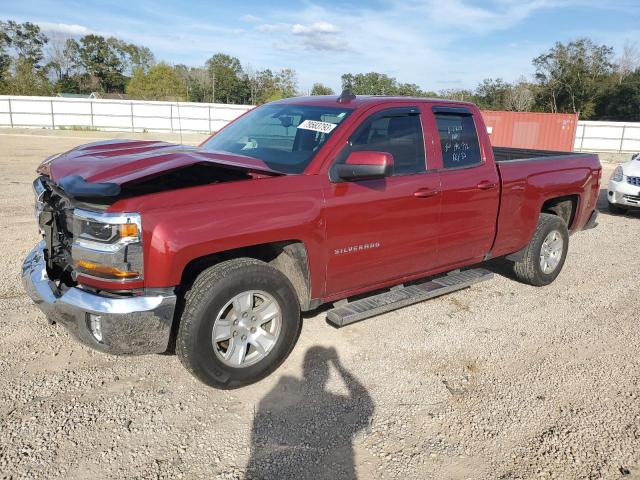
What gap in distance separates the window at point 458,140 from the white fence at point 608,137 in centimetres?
2875

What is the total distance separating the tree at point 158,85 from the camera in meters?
70.2

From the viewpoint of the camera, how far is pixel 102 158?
355cm

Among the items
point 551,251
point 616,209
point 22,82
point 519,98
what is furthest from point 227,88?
point 551,251

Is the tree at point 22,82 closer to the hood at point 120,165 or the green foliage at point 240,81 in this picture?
the green foliage at point 240,81

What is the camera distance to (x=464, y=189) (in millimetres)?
4578

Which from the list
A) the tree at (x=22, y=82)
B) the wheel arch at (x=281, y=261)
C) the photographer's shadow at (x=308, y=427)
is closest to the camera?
the photographer's shadow at (x=308, y=427)

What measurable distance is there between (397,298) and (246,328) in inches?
56.3

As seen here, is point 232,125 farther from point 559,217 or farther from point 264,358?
point 559,217

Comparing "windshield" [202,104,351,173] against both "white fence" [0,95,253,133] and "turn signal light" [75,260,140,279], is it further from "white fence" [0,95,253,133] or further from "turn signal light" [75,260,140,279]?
"white fence" [0,95,253,133]

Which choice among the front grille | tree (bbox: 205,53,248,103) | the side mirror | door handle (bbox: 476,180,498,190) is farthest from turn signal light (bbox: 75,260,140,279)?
tree (bbox: 205,53,248,103)

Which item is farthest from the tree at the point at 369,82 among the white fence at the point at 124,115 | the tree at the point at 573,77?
the white fence at the point at 124,115

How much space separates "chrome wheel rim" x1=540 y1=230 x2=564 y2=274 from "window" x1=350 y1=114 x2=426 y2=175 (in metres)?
2.27

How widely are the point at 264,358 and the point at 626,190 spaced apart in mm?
9279

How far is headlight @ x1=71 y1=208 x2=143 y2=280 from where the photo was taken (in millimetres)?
2936
